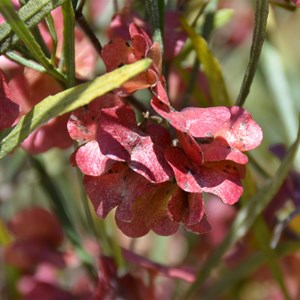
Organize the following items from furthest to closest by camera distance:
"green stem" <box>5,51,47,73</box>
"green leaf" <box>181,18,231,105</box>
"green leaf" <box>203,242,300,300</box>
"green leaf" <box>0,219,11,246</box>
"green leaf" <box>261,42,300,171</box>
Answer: "green leaf" <box>261,42,300,171</box>, "green leaf" <box>0,219,11,246</box>, "green leaf" <box>203,242,300,300</box>, "green leaf" <box>181,18,231,105</box>, "green stem" <box>5,51,47,73</box>

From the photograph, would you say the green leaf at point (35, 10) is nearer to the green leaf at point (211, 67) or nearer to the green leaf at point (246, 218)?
the green leaf at point (211, 67)

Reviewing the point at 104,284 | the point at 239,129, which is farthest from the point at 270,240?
the point at 239,129

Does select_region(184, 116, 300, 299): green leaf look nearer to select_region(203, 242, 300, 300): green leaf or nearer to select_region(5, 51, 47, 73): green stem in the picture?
select_region(203, 242, 300, 300): green leaf

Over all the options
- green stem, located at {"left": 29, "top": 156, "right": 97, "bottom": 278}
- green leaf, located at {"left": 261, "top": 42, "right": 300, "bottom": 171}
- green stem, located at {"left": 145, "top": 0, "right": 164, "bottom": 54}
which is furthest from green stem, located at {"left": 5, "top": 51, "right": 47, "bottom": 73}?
green leaf, located at {"left": 261, "top": 42, "right": 300, "bottom": 171}

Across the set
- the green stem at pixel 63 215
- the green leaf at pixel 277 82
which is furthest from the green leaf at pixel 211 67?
the green leaf at pixel 277 82

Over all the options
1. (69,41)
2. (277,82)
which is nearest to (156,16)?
(69,41)

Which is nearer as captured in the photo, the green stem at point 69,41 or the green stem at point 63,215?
the green stem at point 69,41
